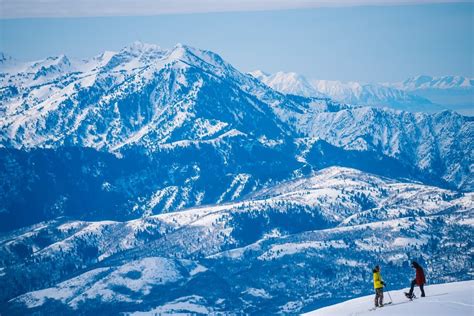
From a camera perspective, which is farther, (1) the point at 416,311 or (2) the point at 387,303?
(2) the point at 387,303

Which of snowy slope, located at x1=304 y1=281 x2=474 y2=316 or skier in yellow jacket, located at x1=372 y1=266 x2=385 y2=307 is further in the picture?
skier in yellow jacket, located at x1=372 y1=266 x2=385 y2=307

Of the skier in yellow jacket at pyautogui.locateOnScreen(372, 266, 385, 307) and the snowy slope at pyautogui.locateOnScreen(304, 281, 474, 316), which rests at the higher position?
the skier in yellow jacket at pyautogui.locateOnScreen(372, 266, 385, 307)

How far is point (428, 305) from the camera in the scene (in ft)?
379

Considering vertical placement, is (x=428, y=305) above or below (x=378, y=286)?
below

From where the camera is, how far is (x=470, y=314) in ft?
359

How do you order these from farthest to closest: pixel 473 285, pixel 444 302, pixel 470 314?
1. pixel 473 285
2. pixel 444 302
3. pixel 470 314

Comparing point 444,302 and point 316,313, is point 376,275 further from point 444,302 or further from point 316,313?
point 316,313

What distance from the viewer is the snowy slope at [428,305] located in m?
112

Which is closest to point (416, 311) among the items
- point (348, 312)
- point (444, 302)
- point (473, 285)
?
point (444, 302)

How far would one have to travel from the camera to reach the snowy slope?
112m

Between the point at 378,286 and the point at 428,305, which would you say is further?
the point at 378,286

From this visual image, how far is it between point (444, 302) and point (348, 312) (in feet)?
48.8

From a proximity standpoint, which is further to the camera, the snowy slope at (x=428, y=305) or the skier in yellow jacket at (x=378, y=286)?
the skier in yellow jacket at (x=378, y=286)

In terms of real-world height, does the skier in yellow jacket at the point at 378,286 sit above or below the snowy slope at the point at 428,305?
above
